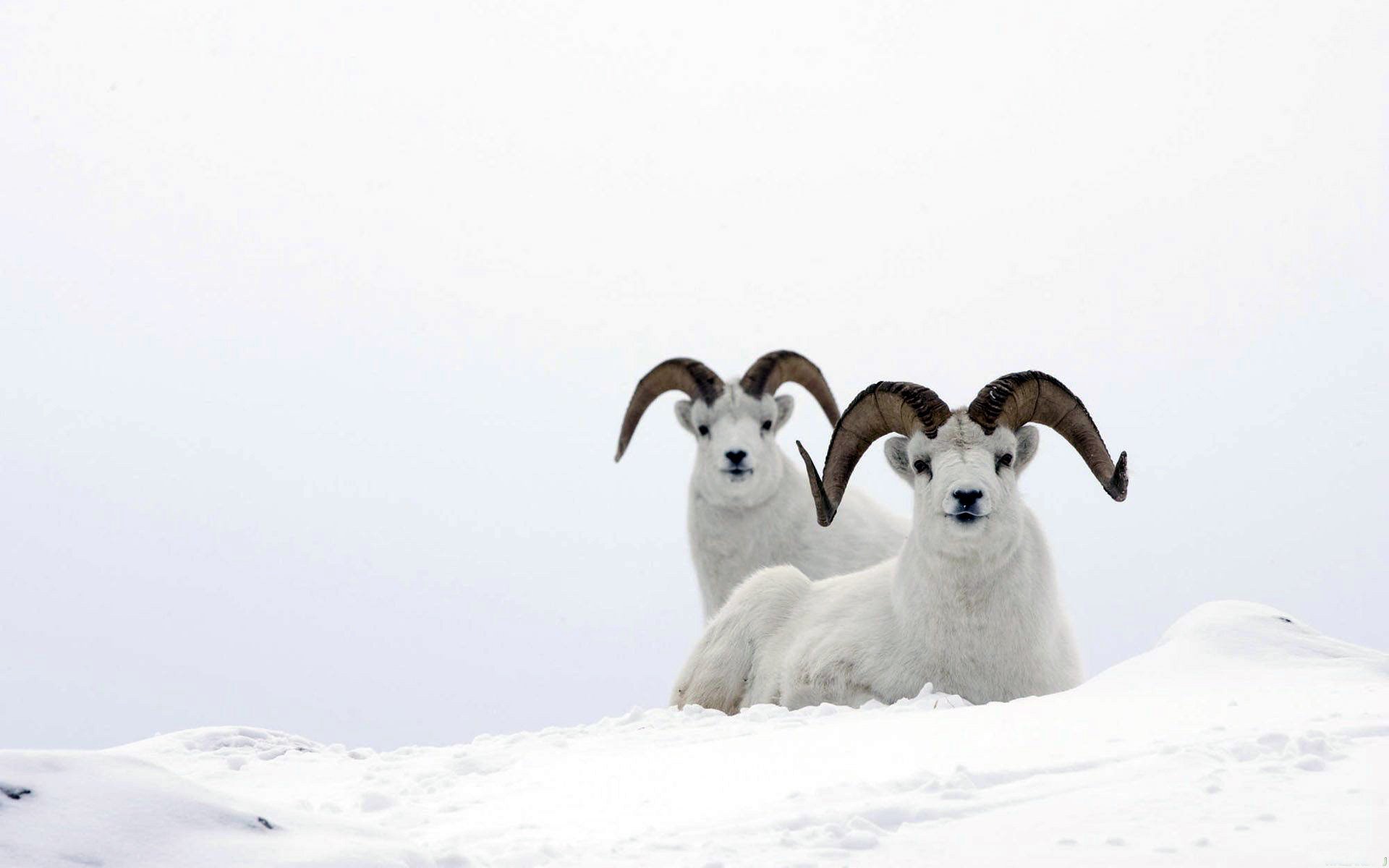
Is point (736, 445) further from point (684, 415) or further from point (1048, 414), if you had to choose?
point (1048, 414)

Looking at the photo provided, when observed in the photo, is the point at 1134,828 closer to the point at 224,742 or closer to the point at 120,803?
the point at 120,803

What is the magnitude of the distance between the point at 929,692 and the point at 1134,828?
412cm

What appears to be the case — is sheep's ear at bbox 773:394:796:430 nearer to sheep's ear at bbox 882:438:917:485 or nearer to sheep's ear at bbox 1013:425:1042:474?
sheep's ear at bbox 882:438:917:485

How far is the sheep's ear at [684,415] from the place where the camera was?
13.4 meters

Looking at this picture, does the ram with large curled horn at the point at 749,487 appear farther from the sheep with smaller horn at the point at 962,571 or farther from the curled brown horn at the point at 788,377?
the sheep with smaller horn at the point at 962,571

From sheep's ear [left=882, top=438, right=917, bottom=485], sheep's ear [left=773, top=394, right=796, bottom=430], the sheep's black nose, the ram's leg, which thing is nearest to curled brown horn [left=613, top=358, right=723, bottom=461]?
sheep's ear [left=773, top=394, right=796, bottom=430]

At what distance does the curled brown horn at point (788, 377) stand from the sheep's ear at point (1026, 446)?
4.71 m

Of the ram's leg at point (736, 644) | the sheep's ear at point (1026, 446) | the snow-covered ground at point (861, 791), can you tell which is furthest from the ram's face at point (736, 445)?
the snow-covered ground at point (861, 791)

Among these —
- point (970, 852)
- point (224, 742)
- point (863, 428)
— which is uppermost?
point (863, 428)

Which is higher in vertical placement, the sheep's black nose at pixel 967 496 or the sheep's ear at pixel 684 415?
the sheep's ear at pixel 684 415

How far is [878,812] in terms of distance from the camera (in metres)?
4.48

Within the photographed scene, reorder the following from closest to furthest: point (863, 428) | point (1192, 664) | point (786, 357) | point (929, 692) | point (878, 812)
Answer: point (878, 812), point (1192, 664), point (929, 692), point (863, 428), point (786, 357)

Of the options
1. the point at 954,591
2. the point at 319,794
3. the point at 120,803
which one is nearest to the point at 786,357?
the point at 954,591

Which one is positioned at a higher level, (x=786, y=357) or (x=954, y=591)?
(x=786, y=357)
